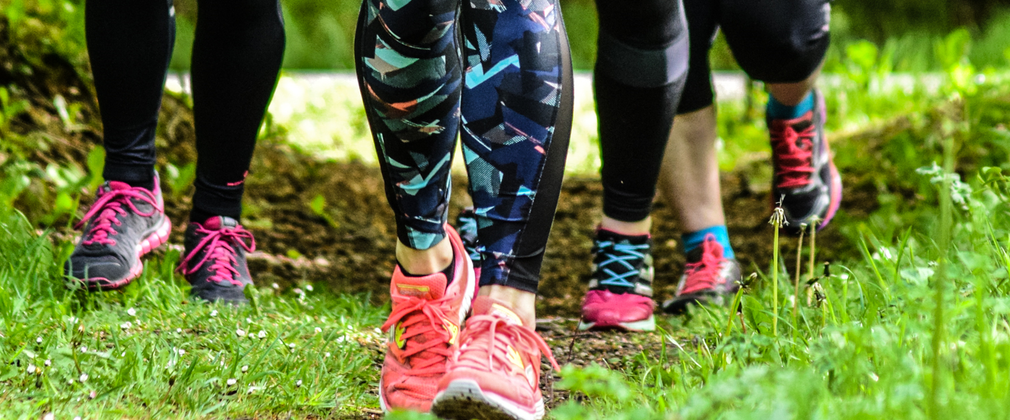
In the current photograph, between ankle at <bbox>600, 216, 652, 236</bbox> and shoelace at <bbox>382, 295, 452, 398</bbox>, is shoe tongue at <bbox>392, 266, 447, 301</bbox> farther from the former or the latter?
ankle at <bbox>600, 216, 652, 236</bbox>

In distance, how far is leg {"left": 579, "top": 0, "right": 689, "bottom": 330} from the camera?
1.61 m

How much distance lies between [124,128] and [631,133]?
45.0 inches

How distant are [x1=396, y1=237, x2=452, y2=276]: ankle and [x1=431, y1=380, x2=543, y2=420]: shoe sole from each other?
267mm

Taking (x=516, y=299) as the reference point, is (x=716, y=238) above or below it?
below

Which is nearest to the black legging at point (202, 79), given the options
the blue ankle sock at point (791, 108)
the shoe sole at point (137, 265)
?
the shoe sole at point (137, 265)

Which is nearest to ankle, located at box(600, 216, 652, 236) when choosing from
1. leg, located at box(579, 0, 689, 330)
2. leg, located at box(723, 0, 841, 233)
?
leg, located at box(579, 0, 689, 330)

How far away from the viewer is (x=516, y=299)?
131 centimetres

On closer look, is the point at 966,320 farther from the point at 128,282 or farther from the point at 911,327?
the point at 128,282

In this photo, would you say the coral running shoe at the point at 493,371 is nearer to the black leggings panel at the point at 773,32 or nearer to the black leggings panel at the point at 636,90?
the black leggings panel at the point at 636,90

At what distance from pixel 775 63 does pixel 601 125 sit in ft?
1.48

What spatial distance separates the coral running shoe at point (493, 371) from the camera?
45.3 inches

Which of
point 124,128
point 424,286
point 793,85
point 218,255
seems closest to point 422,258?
point 424,286

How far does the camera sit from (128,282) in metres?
1.78

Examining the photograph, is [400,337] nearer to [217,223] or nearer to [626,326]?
[626,326]
